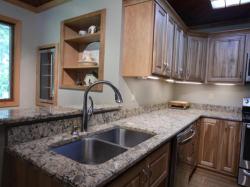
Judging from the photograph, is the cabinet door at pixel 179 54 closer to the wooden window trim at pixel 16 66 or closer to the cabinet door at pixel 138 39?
Answer: the cabinet door at pixel 138 39

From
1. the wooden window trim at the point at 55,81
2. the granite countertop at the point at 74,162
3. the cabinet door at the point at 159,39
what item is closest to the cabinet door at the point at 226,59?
the cabinet door at the point at 159,39

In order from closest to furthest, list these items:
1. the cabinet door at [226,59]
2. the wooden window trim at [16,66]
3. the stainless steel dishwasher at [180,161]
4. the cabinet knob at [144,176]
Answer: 1. the cabinet knob at [144,176]
2. the stainless steel dishwasher at [180,161]
3. the cabinet door at [226,59]
4. the wooden window trim at [16,66]

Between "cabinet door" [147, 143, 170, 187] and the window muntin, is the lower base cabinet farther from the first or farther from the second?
the window muntin

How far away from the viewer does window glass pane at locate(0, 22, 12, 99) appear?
2.87 metres

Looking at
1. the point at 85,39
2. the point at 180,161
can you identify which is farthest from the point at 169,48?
the point at 180,161

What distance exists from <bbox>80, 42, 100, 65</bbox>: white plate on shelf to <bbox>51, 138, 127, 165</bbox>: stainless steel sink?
1380mm

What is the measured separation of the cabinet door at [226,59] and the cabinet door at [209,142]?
80 cm

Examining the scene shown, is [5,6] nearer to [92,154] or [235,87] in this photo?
[92,154]

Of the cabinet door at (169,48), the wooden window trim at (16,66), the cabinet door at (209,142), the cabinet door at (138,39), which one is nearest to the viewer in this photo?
the cabinet door at (138,39)

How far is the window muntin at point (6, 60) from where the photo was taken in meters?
2.87

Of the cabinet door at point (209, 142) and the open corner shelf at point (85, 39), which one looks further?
the cabinet door at point (209, 142)

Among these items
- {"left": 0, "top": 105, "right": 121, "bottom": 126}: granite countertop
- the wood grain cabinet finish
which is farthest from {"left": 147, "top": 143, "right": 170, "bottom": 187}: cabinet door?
the wood grain cabinet finish

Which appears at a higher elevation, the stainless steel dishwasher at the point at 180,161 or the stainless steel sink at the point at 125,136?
the stainless steel sink at the point at 125,136

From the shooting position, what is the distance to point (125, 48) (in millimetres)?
2070
